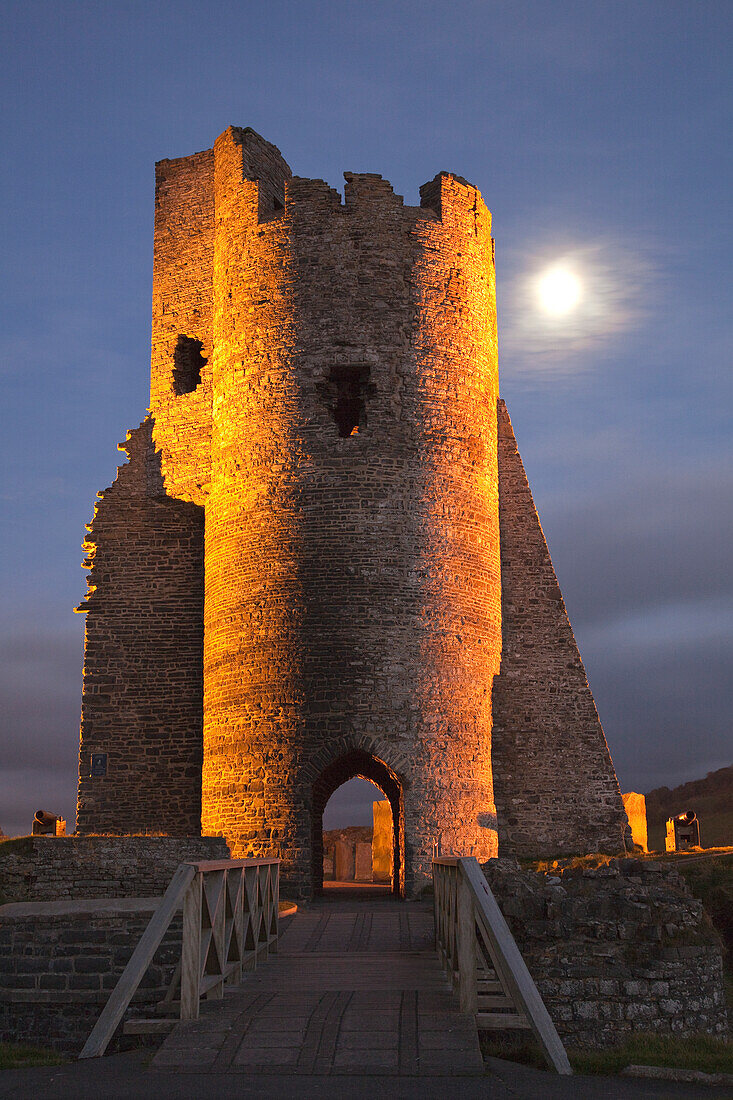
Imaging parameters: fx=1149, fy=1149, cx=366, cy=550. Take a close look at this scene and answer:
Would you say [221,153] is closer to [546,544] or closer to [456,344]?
[456,344]

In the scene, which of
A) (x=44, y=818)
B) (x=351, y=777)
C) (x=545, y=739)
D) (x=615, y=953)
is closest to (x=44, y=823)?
(x=44, y=818)

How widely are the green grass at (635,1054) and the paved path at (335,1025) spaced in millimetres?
607

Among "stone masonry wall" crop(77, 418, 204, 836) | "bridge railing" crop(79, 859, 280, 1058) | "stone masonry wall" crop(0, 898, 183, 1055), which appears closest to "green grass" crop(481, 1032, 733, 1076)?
"bridge railing" crop(79, 859, 280, 1058)

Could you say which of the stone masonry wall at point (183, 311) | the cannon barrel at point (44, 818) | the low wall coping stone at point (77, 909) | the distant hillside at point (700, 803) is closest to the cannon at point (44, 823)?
the cannon barrel at point (44, 818)

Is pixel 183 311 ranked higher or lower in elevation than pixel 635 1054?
higher

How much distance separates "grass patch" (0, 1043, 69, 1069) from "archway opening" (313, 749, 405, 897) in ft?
28.5

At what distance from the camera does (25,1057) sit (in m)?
7.72

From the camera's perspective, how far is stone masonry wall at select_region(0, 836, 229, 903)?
15.1m

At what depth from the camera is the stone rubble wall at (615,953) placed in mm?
10289

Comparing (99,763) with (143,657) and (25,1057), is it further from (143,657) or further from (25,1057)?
(25,1057)

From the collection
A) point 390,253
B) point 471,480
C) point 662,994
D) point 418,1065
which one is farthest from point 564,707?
point 418,1065

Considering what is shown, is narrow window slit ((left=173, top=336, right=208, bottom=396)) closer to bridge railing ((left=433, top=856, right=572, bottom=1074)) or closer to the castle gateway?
the castle gateway

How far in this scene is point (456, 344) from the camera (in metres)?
18.6

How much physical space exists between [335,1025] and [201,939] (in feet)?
3.74
